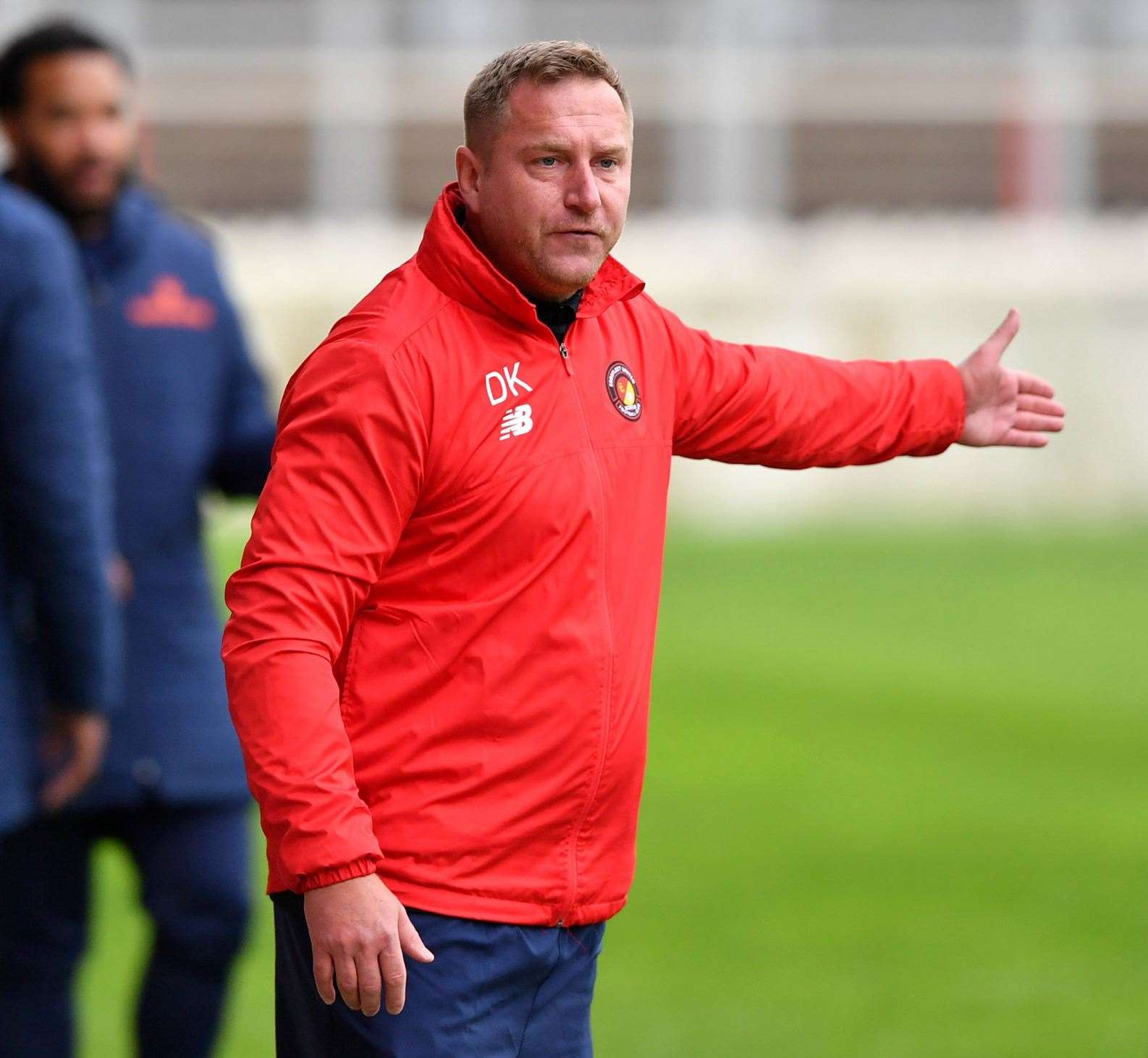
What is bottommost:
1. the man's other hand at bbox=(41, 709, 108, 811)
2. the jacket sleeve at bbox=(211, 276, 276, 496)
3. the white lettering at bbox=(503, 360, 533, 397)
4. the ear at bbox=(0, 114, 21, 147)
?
the man's other hand at bbox=(41, 709, 108, 811)

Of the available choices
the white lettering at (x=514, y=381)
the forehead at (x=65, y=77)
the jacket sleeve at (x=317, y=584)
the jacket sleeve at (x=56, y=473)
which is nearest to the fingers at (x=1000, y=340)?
the white lettering at (x=514, y=381)

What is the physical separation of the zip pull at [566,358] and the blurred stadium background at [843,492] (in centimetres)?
294

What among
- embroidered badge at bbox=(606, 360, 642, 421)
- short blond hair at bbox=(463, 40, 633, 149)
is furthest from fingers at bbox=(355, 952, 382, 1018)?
short blond hair at bbox=(463, 40, 633, 149)

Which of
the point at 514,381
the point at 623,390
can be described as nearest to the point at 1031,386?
the point at 623,390

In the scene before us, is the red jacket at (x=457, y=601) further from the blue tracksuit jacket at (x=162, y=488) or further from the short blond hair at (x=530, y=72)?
the blue tracksuit jacket at (x=162, y=488)

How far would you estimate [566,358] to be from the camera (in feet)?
10.2

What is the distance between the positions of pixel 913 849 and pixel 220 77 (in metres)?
17.2

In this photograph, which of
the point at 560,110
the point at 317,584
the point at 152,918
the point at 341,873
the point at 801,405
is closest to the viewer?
the point at 341,873

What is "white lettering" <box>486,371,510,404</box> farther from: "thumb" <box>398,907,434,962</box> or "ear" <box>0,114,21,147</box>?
"ear" <box>0,114,21,147</box>

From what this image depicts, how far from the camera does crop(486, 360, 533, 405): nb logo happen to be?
300 centimetres

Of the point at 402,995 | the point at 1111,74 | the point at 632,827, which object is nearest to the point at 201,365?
the point at 632,827

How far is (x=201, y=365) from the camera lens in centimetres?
466

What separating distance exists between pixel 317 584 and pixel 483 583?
27 cm

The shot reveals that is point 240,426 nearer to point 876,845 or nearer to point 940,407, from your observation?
point 940,407
